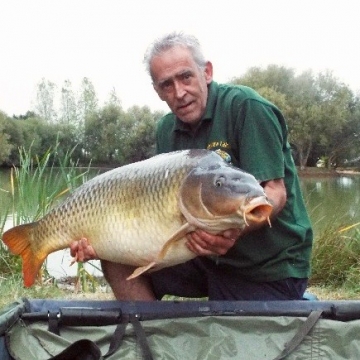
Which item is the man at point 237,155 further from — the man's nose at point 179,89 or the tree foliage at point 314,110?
the tree foliage at point 314,110

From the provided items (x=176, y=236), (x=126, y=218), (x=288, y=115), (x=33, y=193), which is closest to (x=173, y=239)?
(x=176, y=236)

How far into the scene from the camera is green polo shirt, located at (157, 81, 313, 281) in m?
1.86

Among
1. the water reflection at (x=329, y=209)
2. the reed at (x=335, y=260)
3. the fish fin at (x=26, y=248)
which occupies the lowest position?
the water reflection at (x=329, y=209)

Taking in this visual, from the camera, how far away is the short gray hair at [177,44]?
2.00m

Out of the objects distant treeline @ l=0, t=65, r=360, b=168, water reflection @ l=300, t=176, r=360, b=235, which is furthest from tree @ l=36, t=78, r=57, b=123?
water reflection @ l=300, t=176, r=360, b=235

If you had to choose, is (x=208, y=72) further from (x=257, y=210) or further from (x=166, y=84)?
(x=257, y=210)

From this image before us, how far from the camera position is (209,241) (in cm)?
157

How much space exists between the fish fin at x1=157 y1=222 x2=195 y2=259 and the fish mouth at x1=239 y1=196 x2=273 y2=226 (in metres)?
0.16

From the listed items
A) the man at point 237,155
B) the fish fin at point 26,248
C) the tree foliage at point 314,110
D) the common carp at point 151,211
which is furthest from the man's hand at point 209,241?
the tree foliage at point 314,110

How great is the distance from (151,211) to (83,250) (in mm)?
315

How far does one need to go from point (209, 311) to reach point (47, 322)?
50 centimetres

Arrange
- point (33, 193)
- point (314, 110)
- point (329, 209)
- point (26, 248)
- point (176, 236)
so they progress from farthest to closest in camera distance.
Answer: point (314, 110)
point (329, 209)
point (33, 193)
point (26, 248)
point (176, 236)

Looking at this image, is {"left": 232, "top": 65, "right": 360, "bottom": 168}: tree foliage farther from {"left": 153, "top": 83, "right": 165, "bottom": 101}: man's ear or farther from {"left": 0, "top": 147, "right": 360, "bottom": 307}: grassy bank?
{"left": 153, "top": 83, "right": 165, "bottom": 101}: man's ear

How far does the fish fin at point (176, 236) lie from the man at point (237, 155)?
33cm
